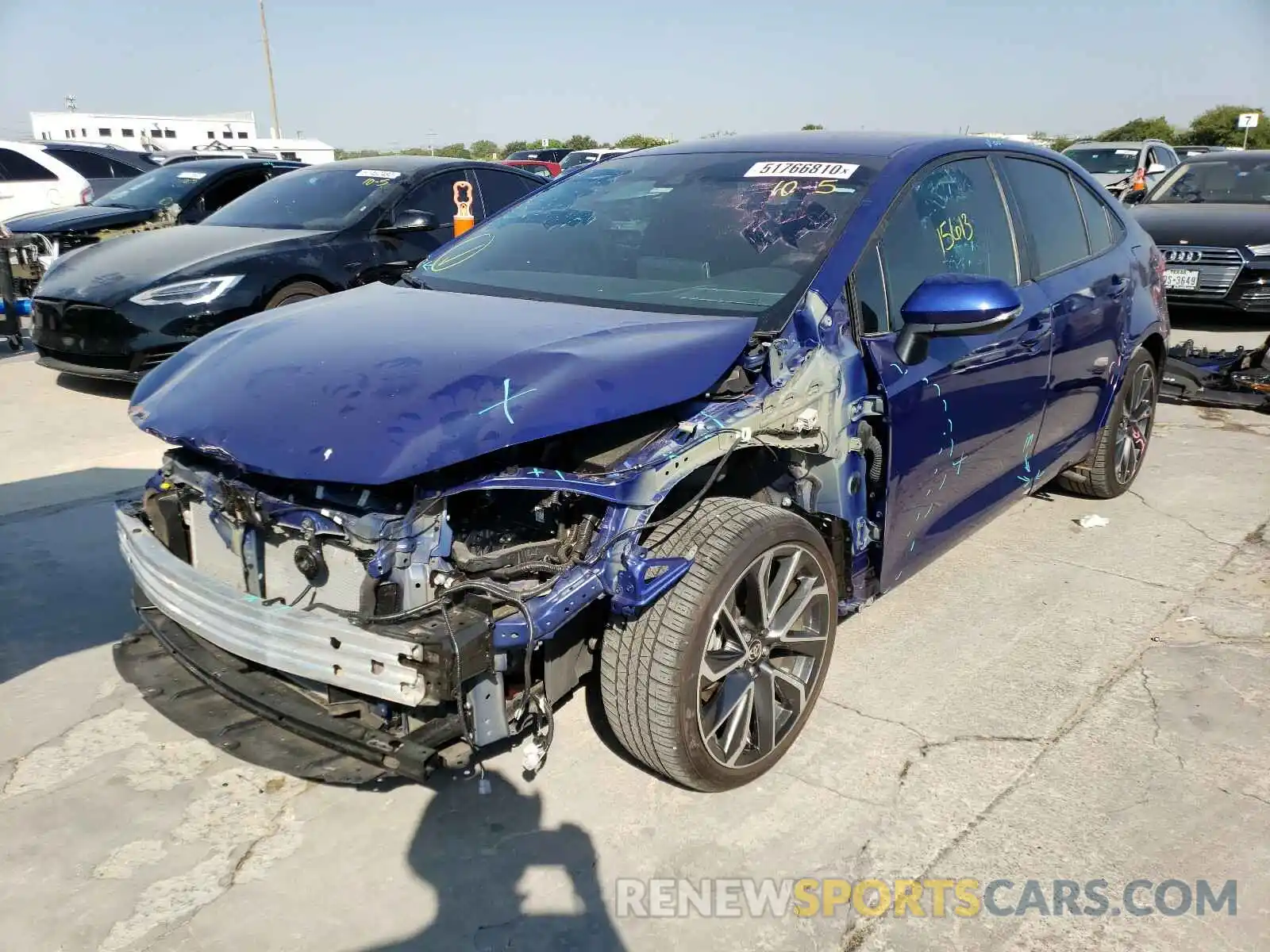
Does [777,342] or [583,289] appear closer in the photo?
[777,342]

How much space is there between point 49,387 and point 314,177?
255cm

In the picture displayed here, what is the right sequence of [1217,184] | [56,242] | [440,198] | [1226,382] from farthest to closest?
[1217,184]
[56,242]
[440,198]
[1226,382]

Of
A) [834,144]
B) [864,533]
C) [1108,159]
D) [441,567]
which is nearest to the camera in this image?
[441,567]

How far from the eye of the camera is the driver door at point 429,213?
23.4 ft

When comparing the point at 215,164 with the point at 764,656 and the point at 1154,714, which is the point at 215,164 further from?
the point at 1154,714

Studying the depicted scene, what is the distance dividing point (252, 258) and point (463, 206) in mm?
1794

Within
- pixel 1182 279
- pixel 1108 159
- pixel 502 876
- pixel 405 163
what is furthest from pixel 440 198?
pixel 1108 159

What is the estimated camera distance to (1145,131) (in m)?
47.1

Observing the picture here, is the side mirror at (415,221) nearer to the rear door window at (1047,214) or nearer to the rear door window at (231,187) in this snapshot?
the rear door window at (1047,214)

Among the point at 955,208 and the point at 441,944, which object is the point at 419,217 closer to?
the point at 955,208

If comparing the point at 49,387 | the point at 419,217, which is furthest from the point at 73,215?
the point at 419,217

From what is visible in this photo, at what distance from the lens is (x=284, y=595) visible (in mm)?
2512

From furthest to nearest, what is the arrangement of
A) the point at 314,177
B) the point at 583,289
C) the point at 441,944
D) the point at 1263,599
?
1. the point at 314,177
2. the point at 1263,599
3. the point at 583,289
4. the point at 441,944

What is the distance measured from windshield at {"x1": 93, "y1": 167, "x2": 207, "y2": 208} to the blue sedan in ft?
21.9
